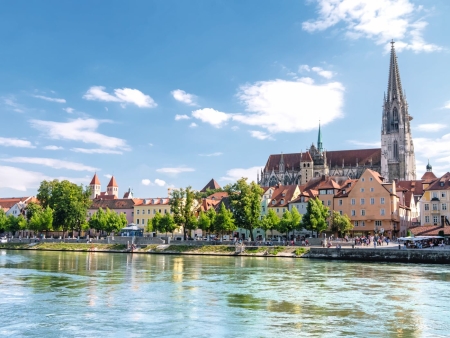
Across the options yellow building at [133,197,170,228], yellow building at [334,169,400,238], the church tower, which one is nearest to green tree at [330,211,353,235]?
yellow building at [334,169,400,238]

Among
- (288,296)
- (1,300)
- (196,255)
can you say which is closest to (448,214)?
(196,255)

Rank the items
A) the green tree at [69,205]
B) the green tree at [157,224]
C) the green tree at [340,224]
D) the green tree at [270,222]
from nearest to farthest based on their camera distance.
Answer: the green tree at [340,224] → the green tree at [270,222] → the green tree at [157,224] → the green tree at [69,205]

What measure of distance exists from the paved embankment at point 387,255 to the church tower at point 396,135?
334 ft

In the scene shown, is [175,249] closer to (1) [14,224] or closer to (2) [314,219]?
(2) [314,219]

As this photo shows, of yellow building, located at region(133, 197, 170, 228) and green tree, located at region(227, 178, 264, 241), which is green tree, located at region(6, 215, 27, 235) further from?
green tree, located at region(227, 178, 264, 241)

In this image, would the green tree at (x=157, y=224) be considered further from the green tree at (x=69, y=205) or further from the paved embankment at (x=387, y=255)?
the paved embankment at (x=387, y=255)

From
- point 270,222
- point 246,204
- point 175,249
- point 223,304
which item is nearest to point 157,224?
point 175,249

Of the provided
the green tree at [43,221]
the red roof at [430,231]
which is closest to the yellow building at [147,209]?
the green tree at [43,221]

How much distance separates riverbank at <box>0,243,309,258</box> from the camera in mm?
79062

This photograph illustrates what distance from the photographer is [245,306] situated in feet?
100

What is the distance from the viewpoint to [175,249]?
294ft

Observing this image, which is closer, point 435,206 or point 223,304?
point 223,304

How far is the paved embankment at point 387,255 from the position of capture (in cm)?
6500

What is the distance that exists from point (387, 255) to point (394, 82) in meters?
135
